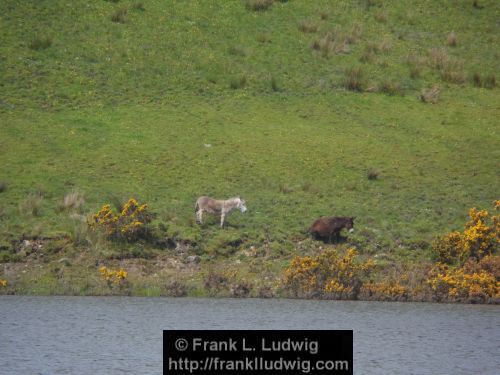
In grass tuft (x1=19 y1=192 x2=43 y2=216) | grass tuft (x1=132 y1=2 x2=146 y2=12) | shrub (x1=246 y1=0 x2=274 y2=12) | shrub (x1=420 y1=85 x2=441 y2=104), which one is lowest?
grass tuft (x1=19 y1=192 x2=43 y2=216)

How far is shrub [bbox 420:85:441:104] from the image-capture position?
41.5 m

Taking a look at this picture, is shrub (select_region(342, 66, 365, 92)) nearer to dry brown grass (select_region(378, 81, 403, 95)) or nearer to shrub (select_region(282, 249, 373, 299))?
dry brown grass (select_region(378, 81, 403, 95))

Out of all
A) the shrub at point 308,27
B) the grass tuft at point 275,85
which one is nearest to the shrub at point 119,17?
the grass tuft at point 275,85

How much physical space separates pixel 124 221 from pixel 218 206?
297cm

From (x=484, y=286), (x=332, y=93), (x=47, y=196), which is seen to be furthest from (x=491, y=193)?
(x=47, y=196)

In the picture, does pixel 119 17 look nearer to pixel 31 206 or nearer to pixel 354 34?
pixel 354 34

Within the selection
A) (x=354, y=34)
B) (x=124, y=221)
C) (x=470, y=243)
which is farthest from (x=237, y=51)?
(x=470, y=243)

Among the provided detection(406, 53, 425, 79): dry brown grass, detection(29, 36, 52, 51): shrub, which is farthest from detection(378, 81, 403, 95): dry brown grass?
detection(29, 36, 52, 51): shrub

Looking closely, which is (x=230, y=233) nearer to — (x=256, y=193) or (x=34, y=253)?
(x=256, y=193)

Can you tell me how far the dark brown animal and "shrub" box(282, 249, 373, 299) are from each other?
2.43 metres

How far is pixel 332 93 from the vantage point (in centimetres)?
4138

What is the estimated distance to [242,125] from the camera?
3722 centimetres

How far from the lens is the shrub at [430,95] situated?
41500 millimetres

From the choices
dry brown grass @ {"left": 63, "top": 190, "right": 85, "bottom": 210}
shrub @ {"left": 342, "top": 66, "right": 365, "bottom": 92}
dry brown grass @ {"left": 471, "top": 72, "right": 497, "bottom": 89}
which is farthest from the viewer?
dry brown grass @ {"left": 471, "top": 72, "right": 497, "bottom": 89}
